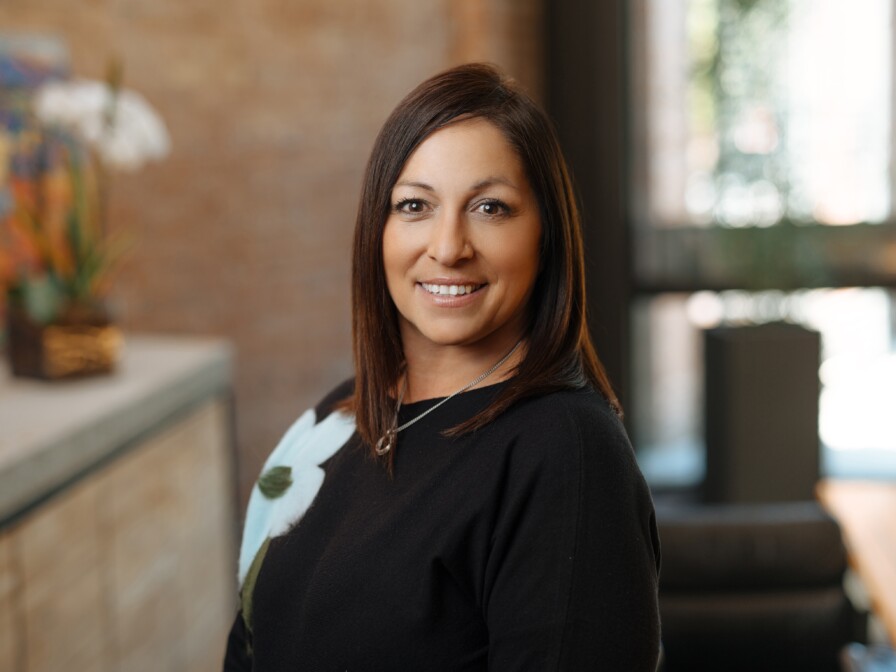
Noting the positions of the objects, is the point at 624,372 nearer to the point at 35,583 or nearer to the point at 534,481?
the point at 35,583

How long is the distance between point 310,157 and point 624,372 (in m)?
1.61

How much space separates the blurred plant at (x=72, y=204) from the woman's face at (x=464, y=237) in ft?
6.10

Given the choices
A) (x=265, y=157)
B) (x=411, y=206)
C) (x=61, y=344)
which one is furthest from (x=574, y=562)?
(x=265, y=157)

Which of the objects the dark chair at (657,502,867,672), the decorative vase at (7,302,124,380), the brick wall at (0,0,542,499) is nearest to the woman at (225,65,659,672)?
the dark chair at (657,502,867,672)

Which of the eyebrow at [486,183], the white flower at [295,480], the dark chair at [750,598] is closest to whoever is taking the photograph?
the eyebrow at [486,183]

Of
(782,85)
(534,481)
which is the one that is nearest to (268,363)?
(782,85)

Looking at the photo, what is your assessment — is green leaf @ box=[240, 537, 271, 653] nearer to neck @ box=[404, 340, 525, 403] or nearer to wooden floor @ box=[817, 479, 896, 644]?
neck @ box=[404, 340, 525, 403]

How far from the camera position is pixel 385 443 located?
3.62 feet

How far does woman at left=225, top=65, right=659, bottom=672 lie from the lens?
0.91 meters

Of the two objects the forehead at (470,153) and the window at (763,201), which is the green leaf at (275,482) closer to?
the forehead at (470,153)

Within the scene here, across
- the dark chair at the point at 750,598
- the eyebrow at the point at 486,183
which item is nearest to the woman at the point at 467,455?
the eyebrow at the point at 486,183

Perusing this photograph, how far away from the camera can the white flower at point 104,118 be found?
2.68 metres

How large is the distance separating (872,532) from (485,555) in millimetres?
1771

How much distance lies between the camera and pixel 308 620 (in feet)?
3.49
